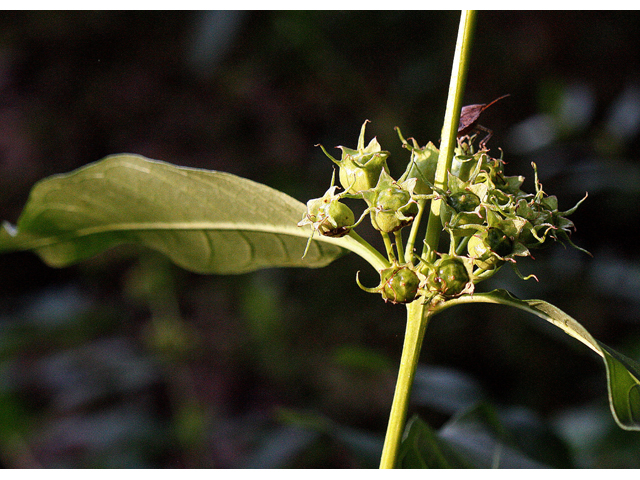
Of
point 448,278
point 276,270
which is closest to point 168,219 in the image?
point 448,278

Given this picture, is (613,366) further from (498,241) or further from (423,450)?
(423,450)

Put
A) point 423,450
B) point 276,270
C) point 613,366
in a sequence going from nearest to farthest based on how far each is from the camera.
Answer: point 613,366 < point 423,450 < point 276,270

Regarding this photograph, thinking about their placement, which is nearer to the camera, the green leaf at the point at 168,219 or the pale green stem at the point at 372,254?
the pale green stem at the point at 372,254

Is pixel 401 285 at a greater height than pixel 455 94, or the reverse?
pixel 455 94

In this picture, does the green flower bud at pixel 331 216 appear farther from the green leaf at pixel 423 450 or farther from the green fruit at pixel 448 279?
the green leaf at pixel 423 450

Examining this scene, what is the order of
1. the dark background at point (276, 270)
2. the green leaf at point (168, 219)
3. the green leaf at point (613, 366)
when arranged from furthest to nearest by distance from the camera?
the dark background at point (276, 270)
the green leaf at point (168, 219)
the green leaf at point (613, 366)

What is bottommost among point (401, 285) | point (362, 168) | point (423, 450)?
point (423, 450)

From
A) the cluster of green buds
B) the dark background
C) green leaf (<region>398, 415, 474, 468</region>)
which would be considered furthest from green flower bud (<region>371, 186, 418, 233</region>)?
the dark background

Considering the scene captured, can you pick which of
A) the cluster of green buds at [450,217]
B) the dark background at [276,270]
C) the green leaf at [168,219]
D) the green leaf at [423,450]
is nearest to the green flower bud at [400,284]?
the cluster of green buds at [450,217]
